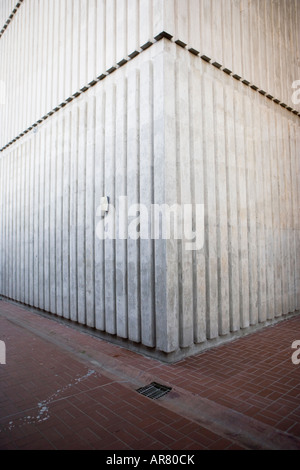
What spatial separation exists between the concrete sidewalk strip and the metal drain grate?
0.08 meters

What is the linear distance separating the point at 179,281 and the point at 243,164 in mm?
2913

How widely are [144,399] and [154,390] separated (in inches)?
10.5

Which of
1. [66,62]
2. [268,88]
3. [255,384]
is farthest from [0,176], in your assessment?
[255,384]

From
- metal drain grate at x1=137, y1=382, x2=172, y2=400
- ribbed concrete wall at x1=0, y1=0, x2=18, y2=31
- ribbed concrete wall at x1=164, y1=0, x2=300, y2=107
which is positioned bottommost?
metal drain grate at x1=137, y1=382, x2=172, y2=400

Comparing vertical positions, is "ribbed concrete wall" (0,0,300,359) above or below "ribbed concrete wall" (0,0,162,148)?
below

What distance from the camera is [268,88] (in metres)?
6.95

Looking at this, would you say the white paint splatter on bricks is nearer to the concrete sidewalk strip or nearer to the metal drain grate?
the concrete sidewalk strip

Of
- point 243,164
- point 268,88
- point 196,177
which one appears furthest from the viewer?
point 268,88

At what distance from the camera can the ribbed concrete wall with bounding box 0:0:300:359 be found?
15.7ft

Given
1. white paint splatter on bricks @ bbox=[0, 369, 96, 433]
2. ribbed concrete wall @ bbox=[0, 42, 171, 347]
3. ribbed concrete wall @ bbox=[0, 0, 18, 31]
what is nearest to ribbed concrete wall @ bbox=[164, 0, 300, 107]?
ribbed concrete wall @ bbox=[0, 42, 171, 347]

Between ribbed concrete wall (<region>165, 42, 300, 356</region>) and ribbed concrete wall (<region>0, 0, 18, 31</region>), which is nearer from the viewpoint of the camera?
ribbed concrete wall (<region>165, 42, 300, 356</region>)

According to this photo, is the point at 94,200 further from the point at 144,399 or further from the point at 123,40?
the point at 144,399

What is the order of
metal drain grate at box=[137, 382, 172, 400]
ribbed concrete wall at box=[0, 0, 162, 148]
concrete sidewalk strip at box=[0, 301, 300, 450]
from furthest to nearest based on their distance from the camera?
ribbed concrete wall at box=[0, 0, 162, 148] < metal drain grate at box=[137, 382, 172, 400] < concrete sidewalk strip at box=[0, 301, 300, 450]
